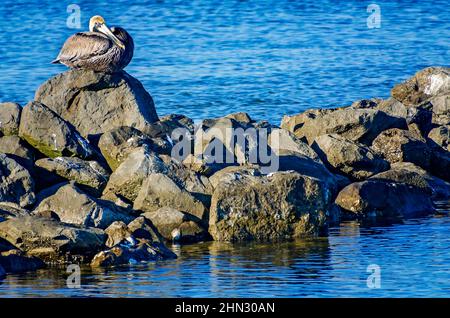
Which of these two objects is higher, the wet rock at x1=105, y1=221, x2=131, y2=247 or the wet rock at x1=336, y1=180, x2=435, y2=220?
the wet rock at x1=336, y1=180, x2=435, y2=220

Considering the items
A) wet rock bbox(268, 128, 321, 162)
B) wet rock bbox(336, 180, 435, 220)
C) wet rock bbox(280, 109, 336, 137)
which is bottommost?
wet rock bbox(336, 180, 435, 220)

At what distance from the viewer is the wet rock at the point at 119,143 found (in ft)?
60.3

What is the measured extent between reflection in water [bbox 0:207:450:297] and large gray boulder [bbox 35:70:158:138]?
14.3 feet

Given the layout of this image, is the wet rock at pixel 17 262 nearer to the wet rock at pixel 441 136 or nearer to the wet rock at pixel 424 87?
the wet rock at pixel 441 136

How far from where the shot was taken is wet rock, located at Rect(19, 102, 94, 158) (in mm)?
18250

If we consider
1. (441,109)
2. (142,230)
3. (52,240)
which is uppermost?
(441,109)

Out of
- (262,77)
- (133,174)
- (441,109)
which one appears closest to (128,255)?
(133,174)

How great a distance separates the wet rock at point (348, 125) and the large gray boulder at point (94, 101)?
9.94ft

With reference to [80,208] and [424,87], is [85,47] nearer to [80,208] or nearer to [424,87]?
[80,208]

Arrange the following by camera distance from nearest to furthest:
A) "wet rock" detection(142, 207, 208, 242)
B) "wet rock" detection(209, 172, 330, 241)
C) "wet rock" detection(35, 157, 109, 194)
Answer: "wet rock" detection(209, 172, 330, 241)
"wet rock" detection(142, 207, 208, 242)
"wet rock" detection(35, 157, 109, 194)

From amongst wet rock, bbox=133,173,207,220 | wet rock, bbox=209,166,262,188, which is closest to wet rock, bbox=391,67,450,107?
wet rock, bbox=209,166,262,188

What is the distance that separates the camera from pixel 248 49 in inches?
1475

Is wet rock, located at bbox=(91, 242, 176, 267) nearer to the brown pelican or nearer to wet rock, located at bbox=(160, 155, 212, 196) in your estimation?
wet rock, located at bbox=(160, 155, 212, 196)

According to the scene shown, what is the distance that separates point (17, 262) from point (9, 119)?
15.3 ft
